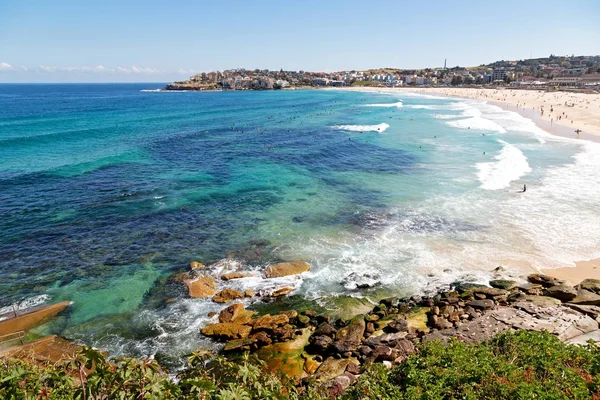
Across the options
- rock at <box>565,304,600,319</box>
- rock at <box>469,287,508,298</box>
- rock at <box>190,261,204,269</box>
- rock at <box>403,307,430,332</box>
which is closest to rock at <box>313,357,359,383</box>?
rock at <box>403,307,430,332</box>

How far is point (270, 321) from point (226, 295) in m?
3.49

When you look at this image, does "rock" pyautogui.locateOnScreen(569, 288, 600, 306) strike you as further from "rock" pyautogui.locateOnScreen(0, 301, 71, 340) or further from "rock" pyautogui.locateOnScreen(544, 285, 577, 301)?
"rock" pyautogui.locateOnScreen(0, 301, 71, 340)

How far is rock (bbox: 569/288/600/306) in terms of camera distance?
17587mm

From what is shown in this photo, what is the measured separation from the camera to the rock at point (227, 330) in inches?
659

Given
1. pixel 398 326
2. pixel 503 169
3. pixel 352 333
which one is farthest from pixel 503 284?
pixel 503 169

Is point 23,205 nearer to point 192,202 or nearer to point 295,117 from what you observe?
point 192,202

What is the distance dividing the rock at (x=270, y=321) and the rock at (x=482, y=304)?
9.24 meters

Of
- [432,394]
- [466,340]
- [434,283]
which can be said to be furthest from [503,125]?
[432,394]

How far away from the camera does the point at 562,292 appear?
60.6 feet

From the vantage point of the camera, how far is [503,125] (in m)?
72.4

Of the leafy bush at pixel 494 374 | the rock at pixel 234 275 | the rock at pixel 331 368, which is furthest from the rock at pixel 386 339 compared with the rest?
the rock at pixel 234 275

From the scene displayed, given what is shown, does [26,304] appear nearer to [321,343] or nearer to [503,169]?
[321,343]

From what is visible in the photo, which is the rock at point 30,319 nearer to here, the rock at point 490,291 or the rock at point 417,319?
the rock at point 417,319

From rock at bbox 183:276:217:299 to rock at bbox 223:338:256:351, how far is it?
4.30m
